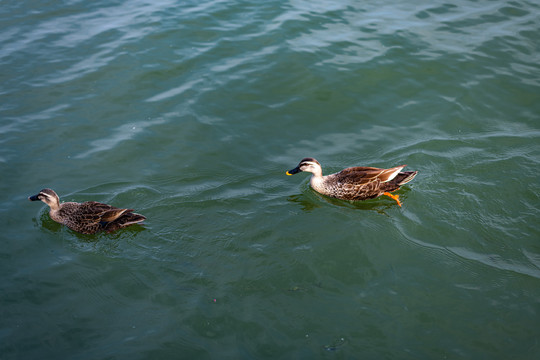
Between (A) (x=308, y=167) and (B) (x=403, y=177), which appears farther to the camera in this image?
(A) (x=308, y=167)

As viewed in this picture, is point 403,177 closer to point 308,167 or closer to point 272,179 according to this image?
point 308,167

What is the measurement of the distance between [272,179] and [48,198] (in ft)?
12.8

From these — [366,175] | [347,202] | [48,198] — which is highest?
[48,198]

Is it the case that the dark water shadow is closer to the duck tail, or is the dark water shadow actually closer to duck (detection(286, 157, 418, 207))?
duck (detection(286, 157, 418, 207))

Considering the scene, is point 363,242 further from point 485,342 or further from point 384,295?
point 485,342

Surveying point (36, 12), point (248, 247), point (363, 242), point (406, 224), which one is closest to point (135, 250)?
point (248, 247)

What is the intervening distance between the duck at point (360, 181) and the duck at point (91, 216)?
Answer: 9.48 ft

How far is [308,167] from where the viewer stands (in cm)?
775

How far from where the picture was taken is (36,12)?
14.2 metres

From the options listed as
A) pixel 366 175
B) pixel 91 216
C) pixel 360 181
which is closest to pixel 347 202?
pixel 360 181

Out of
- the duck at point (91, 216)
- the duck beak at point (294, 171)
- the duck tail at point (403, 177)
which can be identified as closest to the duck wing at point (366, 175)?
the duck tail at point (403, 177)

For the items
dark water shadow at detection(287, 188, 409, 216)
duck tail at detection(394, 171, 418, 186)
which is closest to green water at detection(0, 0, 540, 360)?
dark water shadow at detection(287, 188, 409, 216)

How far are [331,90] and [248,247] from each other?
517 cm

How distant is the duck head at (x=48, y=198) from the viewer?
729 centimetres
